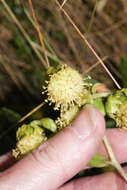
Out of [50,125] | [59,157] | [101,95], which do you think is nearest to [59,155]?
[59,157]

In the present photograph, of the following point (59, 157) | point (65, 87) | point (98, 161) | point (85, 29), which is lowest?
point (98, 161)

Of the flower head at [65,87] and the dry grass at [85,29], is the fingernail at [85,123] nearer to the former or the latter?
the flower head at [65,87]

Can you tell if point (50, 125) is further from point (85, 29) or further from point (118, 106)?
point (85, 29)

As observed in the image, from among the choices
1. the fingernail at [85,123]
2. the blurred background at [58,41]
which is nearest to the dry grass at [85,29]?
the blurred background at [58,41]

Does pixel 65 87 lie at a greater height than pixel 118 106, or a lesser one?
greater

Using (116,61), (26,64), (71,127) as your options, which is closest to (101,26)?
(116,61)

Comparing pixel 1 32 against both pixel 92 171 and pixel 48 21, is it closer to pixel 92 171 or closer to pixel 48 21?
pixel 48 21

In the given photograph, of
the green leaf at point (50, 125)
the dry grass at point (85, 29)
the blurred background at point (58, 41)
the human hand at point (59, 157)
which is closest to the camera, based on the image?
the human hand at point (59, 157)
